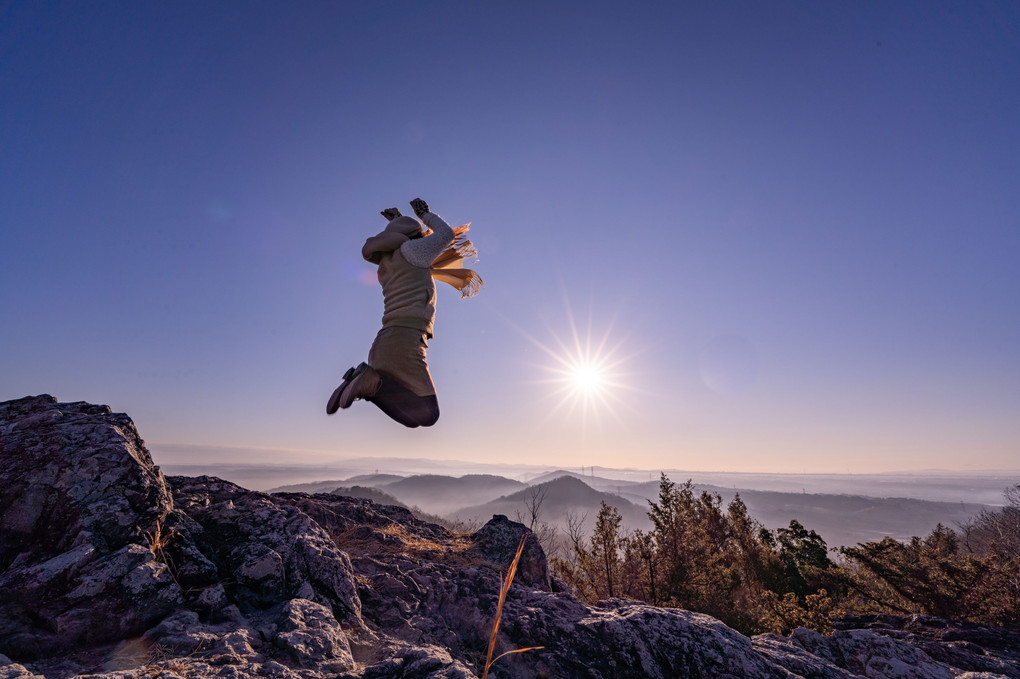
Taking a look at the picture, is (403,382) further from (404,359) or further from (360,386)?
(360,386)

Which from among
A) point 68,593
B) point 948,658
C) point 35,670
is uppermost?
point 68,593

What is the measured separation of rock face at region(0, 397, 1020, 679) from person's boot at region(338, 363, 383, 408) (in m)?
1.19

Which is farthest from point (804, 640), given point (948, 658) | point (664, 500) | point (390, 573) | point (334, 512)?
point (664, 500)

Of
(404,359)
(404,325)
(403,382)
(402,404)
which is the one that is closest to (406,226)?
(404,325)

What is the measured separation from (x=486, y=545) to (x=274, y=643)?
10.5ft

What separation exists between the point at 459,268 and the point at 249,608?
3908 millimetres

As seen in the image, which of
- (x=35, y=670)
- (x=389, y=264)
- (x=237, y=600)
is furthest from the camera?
(x=389, y=264)

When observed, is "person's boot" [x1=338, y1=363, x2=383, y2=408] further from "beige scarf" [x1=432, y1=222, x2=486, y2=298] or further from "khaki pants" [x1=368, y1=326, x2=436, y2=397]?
"beige scarf" [x1=432, y1=222, x2=486, y2=298]

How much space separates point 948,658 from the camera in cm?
372

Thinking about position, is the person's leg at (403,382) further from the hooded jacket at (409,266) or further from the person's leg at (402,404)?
the hooded jacket at (409,266)

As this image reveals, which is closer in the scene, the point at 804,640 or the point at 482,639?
the point at 482,639

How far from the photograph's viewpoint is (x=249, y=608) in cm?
261

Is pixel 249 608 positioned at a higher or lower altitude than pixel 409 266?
lower

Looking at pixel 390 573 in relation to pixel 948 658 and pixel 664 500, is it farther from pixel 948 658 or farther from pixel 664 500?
pixel 664 500
